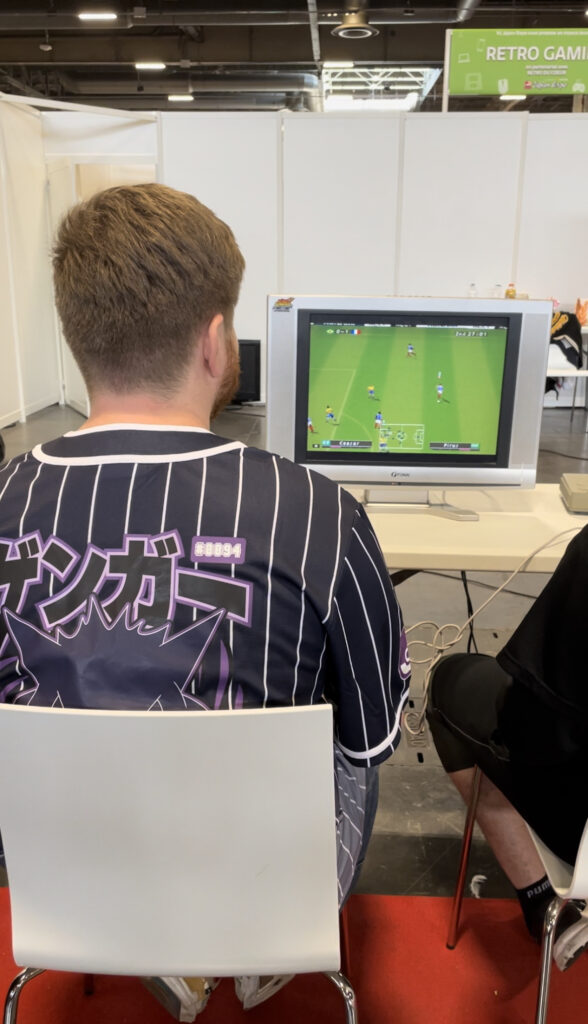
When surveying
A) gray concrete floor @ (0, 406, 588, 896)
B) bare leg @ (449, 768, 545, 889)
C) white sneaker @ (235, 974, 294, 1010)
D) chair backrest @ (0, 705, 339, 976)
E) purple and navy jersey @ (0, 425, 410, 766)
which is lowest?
gray concrete floor @ (0, 406, 588, 896)

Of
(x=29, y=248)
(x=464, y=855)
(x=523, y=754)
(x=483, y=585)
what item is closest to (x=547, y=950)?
(x=523, y=754)

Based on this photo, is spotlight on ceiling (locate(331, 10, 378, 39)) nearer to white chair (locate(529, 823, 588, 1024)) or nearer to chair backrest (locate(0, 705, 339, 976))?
white chair (locate(529, 823, 588, 1024))

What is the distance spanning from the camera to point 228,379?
983mm

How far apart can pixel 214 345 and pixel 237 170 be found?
575cm

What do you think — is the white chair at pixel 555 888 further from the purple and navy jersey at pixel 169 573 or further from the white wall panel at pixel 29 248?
the white wall panel at pixel 29 248

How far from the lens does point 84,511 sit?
770 mm

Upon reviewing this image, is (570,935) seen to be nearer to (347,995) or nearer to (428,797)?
(347,995)

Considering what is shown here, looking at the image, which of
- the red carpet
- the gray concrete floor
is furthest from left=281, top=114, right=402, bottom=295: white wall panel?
the red carpet

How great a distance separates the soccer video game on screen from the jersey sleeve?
0.79 m

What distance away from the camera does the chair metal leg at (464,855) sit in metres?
1.31

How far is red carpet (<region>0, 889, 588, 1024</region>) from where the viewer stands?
1.29 meters

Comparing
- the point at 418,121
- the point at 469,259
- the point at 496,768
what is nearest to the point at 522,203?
the point at 469,259

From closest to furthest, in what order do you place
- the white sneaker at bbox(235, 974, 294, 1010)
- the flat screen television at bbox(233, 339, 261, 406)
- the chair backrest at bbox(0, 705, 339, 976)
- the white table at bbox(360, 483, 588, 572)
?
the chair backrest at bbox(0, 705, 339, 976), the white sneaker at bbox(235, 974, 294, 1010), the white table at bbox(360, 483, 588, 572), the flat screen television at bbox(233, 339, 261, 406)

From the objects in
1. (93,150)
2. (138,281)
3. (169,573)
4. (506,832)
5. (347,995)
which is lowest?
(506,832)
